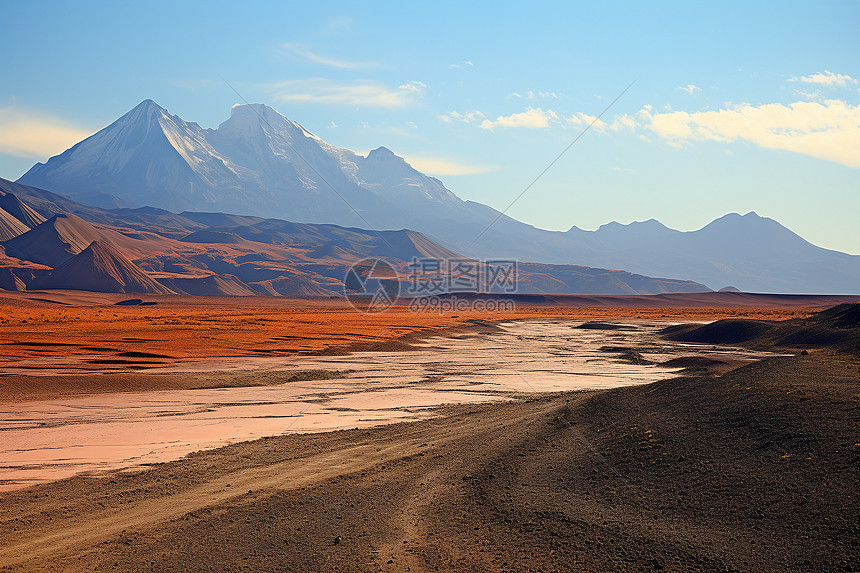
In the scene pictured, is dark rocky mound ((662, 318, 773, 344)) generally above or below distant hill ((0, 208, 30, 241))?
below

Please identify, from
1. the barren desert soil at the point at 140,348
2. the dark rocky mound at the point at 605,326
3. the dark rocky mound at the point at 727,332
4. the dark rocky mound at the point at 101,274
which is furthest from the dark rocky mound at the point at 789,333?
the dark rocky mound at the point at 101,274

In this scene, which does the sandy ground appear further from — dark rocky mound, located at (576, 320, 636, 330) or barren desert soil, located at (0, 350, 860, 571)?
dark rocky mound, located at (576, 320, 636, 330)

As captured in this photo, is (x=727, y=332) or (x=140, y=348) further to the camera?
(x=727, y=332)

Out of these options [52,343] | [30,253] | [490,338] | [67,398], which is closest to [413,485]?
[67,398]

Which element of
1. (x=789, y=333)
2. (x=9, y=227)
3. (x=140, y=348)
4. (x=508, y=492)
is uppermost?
(x=9, y=227)

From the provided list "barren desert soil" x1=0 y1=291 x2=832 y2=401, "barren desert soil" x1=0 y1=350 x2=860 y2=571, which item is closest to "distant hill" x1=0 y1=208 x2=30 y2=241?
"barren desert soil" x1=0 y1=291 x2=832 y2=401

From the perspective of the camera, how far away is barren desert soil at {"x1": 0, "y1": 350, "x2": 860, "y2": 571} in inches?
314

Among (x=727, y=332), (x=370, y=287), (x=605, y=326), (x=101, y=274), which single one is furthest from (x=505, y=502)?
(x=370, y=287)

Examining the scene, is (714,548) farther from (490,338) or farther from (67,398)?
(490,338)

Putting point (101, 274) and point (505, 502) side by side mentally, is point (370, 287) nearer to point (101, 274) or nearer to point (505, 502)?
point (101, 274)

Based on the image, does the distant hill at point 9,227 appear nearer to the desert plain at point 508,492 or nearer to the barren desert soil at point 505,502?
the desert plain at point 508,492

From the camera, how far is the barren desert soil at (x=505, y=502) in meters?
7.96

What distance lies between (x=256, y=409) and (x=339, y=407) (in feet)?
8.83

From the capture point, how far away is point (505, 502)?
10.0 m
